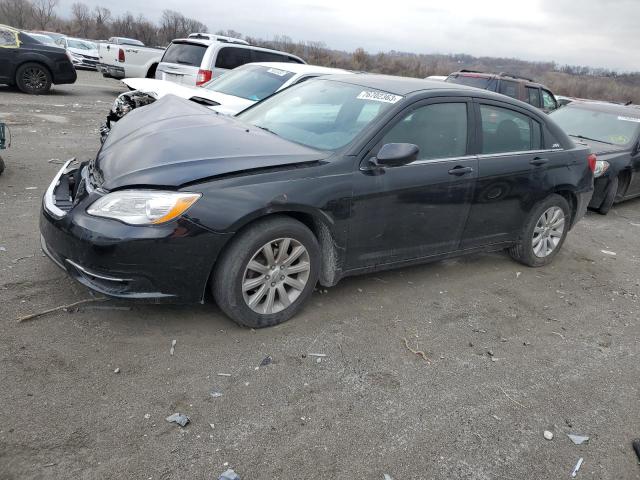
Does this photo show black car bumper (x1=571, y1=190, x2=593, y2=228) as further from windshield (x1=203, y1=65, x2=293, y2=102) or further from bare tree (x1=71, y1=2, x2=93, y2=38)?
bare tree (x1=71, y1=2, x2=93, y2=38)

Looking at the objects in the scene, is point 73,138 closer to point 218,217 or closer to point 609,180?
point 218,217

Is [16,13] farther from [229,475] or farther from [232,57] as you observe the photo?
[229,475]

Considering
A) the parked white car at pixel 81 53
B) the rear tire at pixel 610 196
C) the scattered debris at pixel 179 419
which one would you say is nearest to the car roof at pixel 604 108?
the rear tire at pixel 610 196

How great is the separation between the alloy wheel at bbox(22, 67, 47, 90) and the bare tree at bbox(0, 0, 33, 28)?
54.6m

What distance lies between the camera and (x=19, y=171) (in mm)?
6664

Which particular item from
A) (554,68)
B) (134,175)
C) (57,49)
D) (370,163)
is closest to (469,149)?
(370,163)

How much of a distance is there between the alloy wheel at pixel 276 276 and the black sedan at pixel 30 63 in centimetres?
1238

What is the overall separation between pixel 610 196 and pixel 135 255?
7282 mm

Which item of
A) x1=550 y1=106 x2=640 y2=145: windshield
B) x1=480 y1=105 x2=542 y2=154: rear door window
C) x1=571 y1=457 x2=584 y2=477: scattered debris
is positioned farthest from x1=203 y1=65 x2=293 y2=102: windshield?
x1=571 y1=457 x2=584 y2=477: scattered debris

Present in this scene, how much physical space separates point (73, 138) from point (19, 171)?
8.73 feet

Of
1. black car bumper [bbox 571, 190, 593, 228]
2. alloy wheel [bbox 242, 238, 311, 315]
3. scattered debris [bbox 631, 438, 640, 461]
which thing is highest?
black car bumper [bbox 571, 190, 593, 228]

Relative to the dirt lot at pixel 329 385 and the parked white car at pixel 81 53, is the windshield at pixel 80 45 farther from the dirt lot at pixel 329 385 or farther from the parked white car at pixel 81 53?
the dirt lot at pixel 329 385

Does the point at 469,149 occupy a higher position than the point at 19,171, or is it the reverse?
the point at 469,149

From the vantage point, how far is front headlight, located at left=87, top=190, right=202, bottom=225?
10.2 feet
